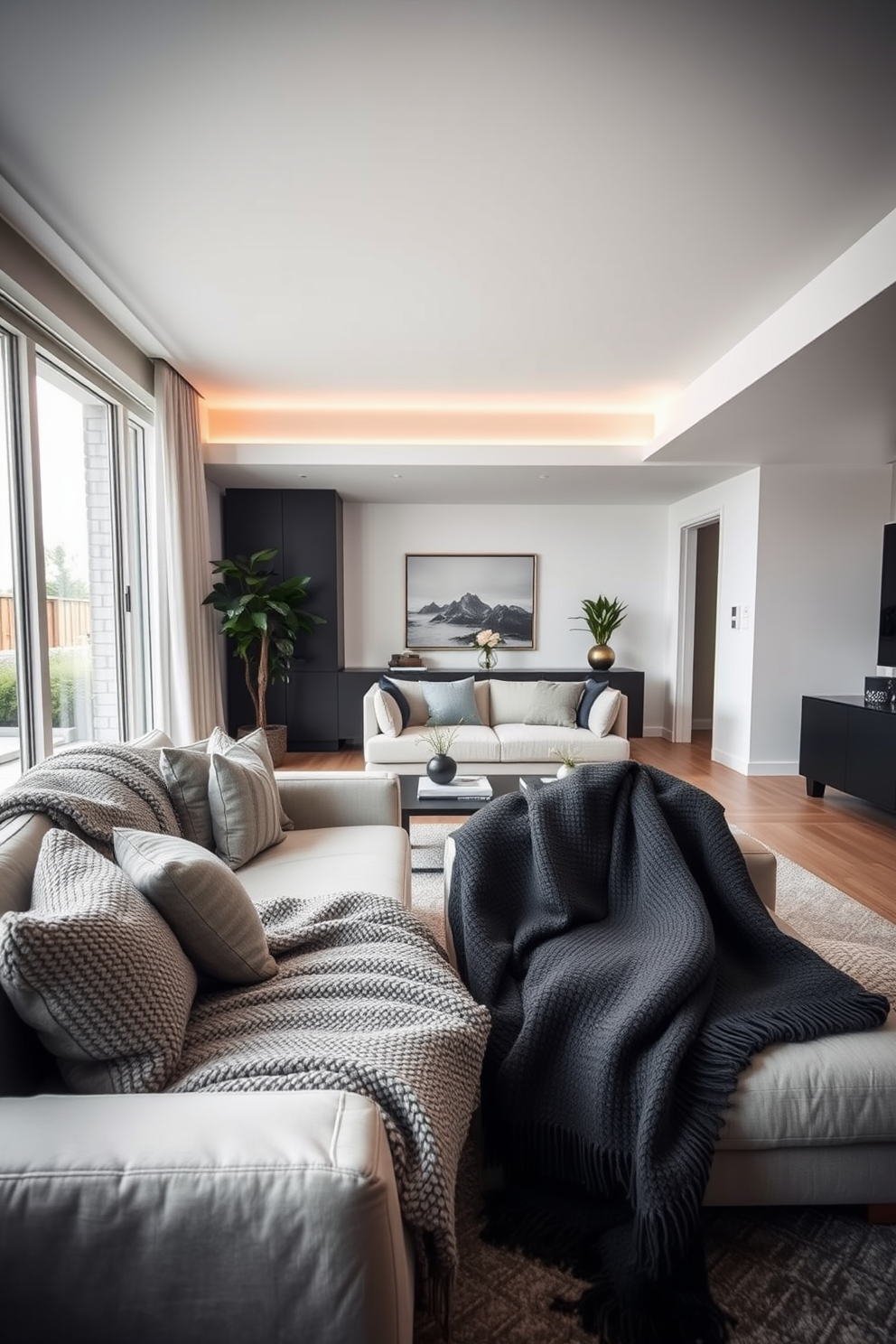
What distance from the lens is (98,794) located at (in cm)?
160

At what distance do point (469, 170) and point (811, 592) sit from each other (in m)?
3.89

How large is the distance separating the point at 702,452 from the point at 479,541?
2279 mm

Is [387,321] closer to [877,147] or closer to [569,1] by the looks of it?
[569,1]

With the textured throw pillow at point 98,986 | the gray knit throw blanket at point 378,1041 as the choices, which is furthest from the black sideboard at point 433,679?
the textured throw pillow at point 98,986

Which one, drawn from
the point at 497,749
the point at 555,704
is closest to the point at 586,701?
the point at 555,704

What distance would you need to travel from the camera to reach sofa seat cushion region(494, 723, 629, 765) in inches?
170

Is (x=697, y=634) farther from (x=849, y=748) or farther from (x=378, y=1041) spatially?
(x=378, y=1041)

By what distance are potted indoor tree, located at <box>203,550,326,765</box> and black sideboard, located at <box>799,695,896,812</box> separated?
11.7 ft

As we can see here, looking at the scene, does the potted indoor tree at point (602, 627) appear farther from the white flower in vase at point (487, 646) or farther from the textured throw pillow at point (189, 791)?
the textured throw pillow at point (189, 791)

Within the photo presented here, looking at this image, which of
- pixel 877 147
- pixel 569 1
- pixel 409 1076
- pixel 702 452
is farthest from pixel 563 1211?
pixel 702 452

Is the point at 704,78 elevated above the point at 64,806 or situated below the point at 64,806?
above

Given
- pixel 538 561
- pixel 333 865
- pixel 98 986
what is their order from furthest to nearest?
pixel 538 561, pixel 333 865, pixel 98 986

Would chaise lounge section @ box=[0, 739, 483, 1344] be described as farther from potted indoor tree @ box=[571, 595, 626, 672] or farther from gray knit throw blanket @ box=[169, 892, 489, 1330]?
potted indoor tree @ box=[571, 595, 626, 672]

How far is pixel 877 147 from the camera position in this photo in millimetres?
2100
